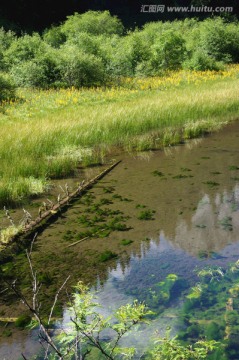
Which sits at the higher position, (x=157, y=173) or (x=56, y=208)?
(x=157, y=173)

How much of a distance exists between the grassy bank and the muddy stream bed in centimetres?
113

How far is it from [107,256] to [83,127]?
283 inches

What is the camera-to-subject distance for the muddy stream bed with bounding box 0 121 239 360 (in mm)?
5008

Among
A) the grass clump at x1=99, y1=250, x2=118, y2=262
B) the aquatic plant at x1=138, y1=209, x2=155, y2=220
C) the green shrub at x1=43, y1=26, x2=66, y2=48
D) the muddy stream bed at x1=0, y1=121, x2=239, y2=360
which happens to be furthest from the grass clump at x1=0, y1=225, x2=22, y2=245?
the green shrub at x1=43, y1=26, x2=66, y2=48

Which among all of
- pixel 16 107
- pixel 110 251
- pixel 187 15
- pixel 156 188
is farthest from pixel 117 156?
pixel 187 15

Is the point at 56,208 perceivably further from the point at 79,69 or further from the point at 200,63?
the point at 200,63

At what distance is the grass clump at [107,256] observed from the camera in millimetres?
5984

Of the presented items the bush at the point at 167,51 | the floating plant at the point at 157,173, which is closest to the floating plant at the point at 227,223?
the floating plant at the point at 157,173

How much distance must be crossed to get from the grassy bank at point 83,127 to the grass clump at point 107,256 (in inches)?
115

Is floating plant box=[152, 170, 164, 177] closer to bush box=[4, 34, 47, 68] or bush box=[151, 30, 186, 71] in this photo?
bush box=[4, 34, 47, 68]

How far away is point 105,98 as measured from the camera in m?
19.1

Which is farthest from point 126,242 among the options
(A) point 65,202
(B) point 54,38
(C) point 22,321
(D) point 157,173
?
(B) point 54,38

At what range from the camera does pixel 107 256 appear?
238 inches

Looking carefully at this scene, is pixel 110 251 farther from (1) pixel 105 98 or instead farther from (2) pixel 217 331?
(1) pixel 105 98
